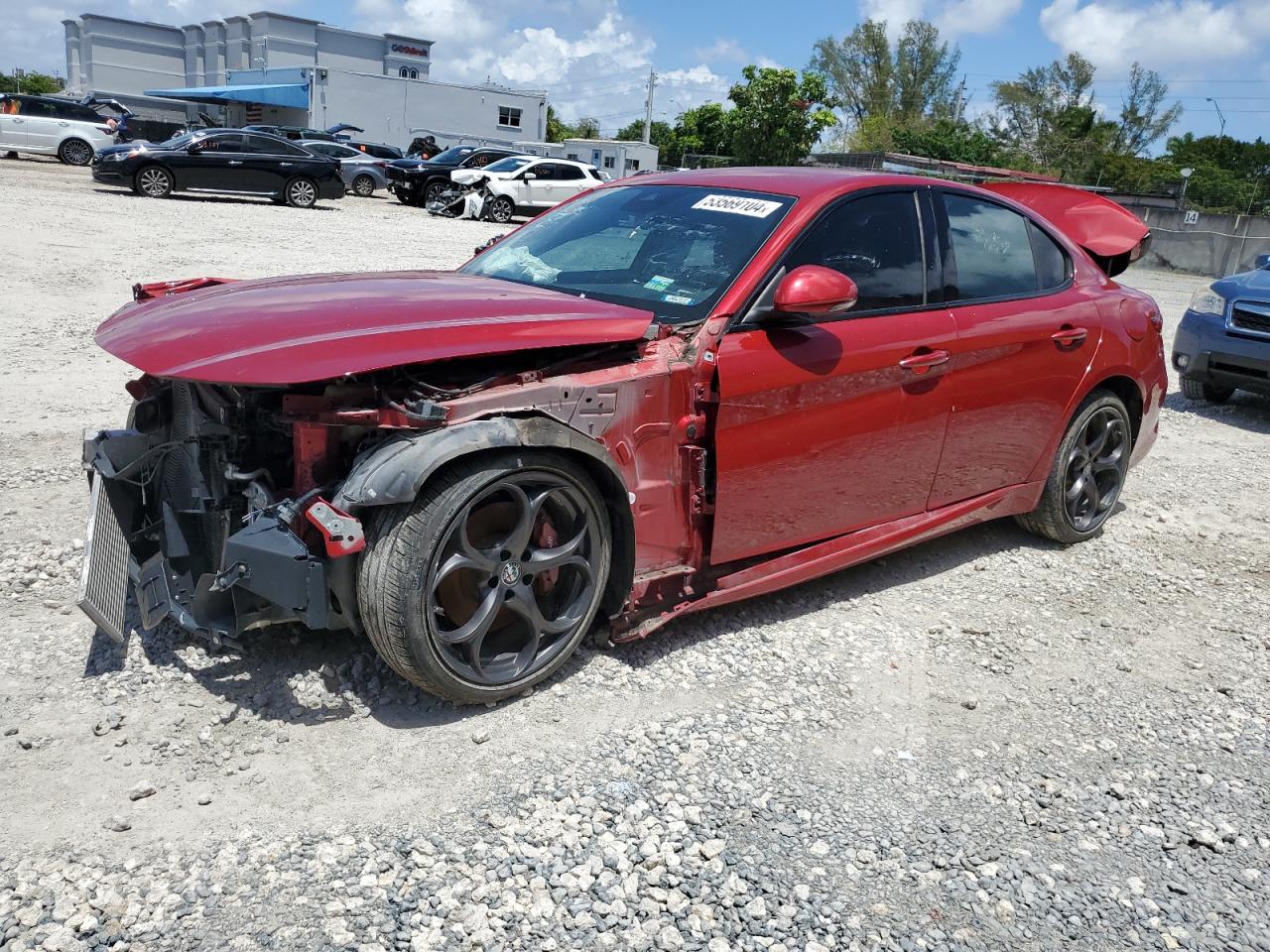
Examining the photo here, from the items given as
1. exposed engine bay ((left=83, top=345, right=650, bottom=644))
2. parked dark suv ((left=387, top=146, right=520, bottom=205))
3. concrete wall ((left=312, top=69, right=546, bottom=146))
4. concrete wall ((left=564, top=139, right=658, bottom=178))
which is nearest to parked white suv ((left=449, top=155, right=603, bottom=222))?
parked dark suv ((left=387, top=146, right=520, bottom=205))

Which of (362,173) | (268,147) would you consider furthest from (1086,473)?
(362,173)

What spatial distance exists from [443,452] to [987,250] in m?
2.86

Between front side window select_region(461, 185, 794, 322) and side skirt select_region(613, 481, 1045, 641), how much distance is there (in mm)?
997

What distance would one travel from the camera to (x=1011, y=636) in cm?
424

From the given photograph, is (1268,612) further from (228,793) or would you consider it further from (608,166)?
(608,166)

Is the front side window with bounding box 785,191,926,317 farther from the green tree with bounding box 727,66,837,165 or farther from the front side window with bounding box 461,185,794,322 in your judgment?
the green tree with bounding box 727,66,837,165

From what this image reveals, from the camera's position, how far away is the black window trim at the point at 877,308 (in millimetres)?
3590

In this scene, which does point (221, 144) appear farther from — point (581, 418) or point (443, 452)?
point (443, 452)

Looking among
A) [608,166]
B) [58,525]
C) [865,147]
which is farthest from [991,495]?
[865,147]

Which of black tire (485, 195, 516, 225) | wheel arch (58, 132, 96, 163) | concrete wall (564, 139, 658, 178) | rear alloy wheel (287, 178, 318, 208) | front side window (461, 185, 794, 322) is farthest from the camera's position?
concrete wall (564, 139, 658, 178)

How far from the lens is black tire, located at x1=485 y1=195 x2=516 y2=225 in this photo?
880 inches

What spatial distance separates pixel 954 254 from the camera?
4.33m

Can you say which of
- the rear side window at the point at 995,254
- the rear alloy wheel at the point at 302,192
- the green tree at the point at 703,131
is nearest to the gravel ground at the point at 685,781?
the rear side window at the point at 995,254

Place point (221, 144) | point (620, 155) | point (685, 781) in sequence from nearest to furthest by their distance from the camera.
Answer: point (685, 781)
point (221, 144)
point (620, 155)
